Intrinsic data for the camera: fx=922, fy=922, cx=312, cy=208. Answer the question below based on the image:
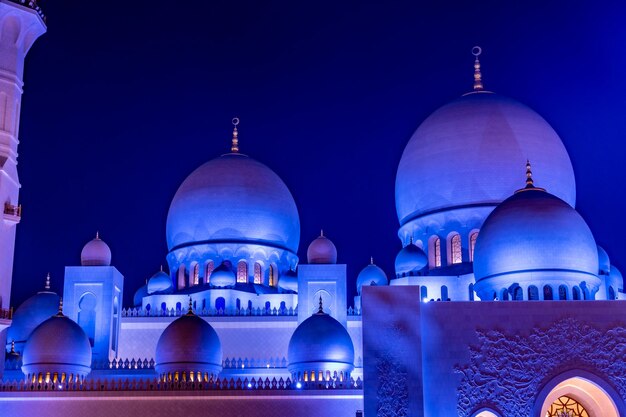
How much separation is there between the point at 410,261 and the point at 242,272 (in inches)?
217

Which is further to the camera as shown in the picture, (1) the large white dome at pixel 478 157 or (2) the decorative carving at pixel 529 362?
(1) the large white dome at pixel 478 157

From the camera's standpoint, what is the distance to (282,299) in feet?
88.0

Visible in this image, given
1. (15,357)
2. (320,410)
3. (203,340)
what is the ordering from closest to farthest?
1. (320,410)
2. (203,340)
3. (15,357)

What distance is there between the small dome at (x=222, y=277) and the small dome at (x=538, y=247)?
26.2ft

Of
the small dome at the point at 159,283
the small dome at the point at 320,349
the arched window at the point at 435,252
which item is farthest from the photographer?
the small dome at the point at 159,283

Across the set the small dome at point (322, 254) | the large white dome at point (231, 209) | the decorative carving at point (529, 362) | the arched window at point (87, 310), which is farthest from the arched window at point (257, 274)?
the decorative carving at point (529, 362)

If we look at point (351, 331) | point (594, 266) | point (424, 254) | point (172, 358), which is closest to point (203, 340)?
point (172, 358)

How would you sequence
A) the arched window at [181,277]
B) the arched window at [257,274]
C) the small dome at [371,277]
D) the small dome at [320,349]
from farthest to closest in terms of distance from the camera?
the arched window at [181,277]
the arched window at [257,274]
the small dome at [371,277]
the small dome at [320,349]

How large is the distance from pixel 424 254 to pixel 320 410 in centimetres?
717

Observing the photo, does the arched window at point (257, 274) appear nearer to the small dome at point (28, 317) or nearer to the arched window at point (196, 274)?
the arched window at point (196, 274)

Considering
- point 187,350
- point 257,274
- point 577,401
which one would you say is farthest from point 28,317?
point 577,401

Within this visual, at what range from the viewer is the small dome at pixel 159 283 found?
27062 millimetres

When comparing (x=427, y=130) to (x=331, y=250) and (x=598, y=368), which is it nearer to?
(x=331, y=250)

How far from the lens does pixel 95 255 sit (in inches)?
1005
